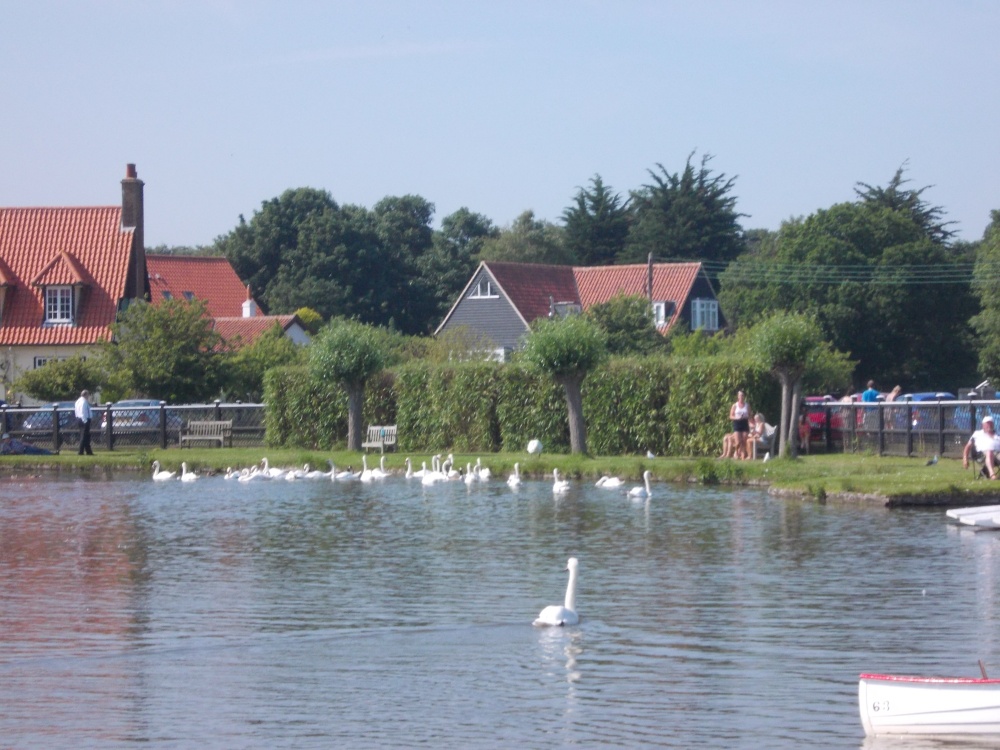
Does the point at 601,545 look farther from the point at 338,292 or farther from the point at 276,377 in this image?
the point at 338,292

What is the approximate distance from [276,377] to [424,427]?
5461 mm

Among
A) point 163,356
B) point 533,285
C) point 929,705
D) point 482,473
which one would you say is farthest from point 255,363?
point 929,705

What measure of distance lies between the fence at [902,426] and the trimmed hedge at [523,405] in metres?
1.98

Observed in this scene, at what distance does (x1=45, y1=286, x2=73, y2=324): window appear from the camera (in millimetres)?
57281

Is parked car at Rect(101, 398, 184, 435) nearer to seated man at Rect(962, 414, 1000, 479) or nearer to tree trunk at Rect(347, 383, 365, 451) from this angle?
tree trunk at Rect(347, 383, 365, 451)

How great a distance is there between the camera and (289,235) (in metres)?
93.1

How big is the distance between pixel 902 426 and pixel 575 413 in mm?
8333

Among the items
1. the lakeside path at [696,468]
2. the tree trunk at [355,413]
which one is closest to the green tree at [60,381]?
the lakeside path at [696,468]

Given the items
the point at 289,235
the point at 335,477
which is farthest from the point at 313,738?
the point at 289,235

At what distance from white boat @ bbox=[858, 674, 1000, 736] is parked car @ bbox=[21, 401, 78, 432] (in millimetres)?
38107

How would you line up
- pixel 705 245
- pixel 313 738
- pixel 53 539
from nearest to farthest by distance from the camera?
pixel 313 738
pixel 53 539
pixel 705 245

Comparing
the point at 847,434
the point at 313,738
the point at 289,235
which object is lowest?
the point at 313,738

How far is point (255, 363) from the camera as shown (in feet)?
171

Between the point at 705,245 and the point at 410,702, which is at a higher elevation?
the point at 705,245
